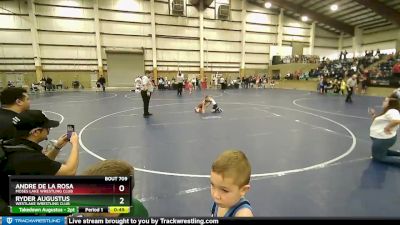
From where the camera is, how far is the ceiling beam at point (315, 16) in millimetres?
31594

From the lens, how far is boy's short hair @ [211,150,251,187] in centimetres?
154

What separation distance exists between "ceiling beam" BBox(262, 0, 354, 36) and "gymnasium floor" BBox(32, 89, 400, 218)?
24755 millimetres

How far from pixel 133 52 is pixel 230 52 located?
13.2 meters

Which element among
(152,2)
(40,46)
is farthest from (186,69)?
(40,46)

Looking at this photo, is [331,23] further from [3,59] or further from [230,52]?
[3,59]

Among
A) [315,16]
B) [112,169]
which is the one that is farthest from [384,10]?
[112,169]

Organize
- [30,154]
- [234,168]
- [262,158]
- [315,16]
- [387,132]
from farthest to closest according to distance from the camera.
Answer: [315,16]
[262,158]
[387,132]
[30,154]
[234,168]

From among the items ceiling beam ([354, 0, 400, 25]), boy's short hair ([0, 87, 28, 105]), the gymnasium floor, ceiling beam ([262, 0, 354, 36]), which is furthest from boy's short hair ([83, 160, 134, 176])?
ceiling beam ([262, 0, 354, 36])

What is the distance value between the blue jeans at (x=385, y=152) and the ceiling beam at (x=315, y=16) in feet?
98.5

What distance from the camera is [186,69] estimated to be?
33.4 metres

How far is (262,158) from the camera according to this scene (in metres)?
5.80

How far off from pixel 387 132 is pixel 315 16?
106 ft

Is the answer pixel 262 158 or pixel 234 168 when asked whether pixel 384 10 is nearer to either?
pixel 262 158

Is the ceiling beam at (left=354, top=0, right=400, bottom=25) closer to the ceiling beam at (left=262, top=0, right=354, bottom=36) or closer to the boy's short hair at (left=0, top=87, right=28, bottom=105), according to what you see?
the ceiling beam at (left=262, top=0, right=354, bottom=36)
